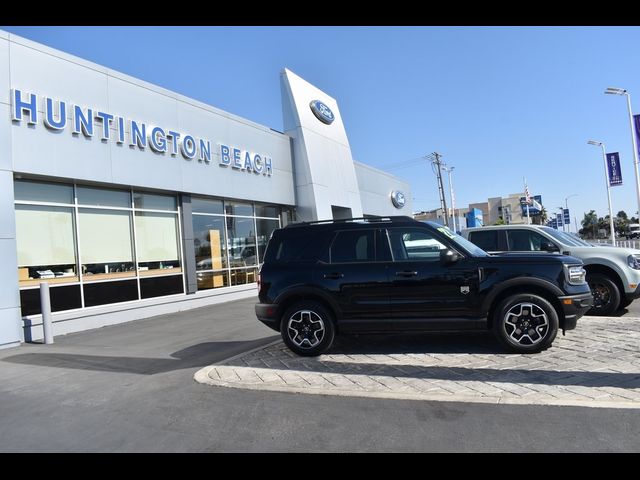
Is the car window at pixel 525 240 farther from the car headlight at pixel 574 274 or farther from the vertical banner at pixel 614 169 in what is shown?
the vertical banner at pixel 614 169

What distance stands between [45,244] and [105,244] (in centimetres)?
151

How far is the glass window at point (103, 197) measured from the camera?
1150 centimetres

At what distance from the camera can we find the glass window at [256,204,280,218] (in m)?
18.3

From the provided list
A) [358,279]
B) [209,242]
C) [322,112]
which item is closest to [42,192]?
[209,242]

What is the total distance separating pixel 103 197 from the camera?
39.4 ft

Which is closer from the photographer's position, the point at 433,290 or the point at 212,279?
the point at 433,290

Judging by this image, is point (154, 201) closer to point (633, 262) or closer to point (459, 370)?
point (459, 370)

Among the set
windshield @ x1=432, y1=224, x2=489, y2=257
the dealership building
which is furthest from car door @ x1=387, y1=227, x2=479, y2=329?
the dealership building

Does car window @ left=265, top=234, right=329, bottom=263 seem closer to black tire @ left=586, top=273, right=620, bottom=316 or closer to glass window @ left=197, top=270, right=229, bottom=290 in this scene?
black tire @ left=586, top=273, right=620, bottom=316

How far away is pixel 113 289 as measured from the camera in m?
11.9

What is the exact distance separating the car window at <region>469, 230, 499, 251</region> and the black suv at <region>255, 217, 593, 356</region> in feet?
11.5

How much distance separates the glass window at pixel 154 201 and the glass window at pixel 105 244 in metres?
0.52
